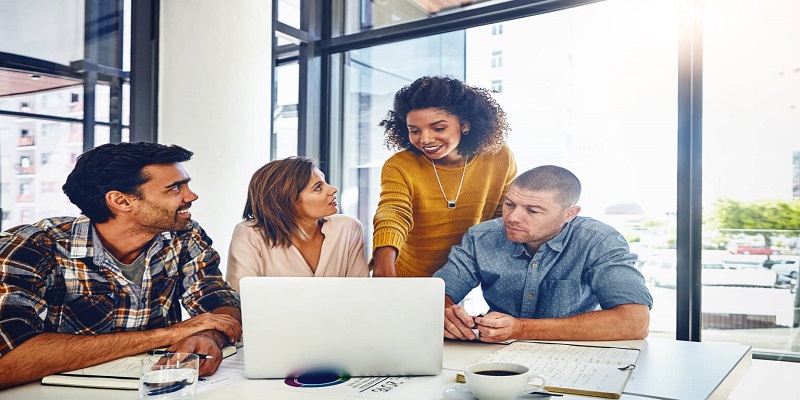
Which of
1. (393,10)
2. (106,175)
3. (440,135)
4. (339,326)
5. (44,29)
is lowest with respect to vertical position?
(339,326)

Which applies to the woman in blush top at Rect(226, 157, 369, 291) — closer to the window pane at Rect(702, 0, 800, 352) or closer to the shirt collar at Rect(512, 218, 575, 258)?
the shirt collar at Rect(512, 218, 575, 258)

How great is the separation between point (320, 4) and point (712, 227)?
8.23 ft

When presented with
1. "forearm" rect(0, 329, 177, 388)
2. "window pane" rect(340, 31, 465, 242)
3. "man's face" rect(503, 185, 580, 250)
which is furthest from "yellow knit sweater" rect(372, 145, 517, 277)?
"forearm" rect(0, 329, 177, 388)

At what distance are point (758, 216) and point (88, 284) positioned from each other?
2653 millimetres

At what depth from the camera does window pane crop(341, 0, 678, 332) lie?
2.84 m

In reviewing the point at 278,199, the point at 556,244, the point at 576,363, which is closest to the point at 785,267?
the point at 556,244

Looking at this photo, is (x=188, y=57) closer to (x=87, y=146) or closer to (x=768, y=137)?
(x=87, y=146)

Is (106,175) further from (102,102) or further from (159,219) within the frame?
(102,102)

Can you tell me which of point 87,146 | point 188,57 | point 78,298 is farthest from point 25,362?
point 188,57

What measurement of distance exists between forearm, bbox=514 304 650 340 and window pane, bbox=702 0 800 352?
625mm

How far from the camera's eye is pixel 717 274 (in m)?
2.74

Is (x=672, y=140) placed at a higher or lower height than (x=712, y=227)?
higher

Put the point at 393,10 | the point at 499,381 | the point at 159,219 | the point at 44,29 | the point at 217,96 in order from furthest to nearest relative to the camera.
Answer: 1. the point at 393,10
2. the point at 217,96
3. the point at 44,29
4. the point at 159,219
5. the point at 499,381

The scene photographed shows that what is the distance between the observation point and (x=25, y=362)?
1.68 metres
